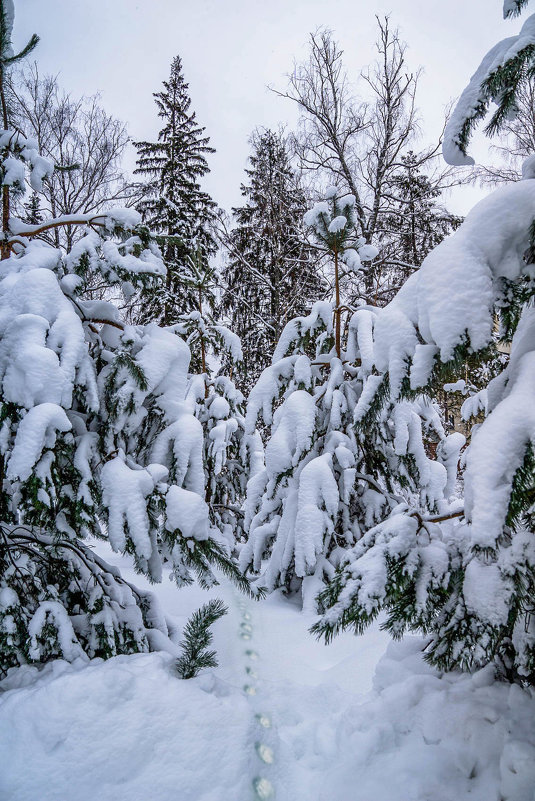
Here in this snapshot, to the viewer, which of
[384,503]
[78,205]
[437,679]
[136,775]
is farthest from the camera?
[78,205]

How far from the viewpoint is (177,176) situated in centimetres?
1219

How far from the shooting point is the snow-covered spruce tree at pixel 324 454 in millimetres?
3527

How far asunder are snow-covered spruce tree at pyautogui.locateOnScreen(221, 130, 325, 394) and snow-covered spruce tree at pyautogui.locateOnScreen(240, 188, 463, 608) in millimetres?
6089

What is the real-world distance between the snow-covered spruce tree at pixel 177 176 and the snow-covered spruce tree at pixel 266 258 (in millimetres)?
1095

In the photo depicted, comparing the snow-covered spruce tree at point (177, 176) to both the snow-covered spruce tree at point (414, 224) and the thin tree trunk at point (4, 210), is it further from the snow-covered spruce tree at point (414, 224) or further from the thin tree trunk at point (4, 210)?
the thin tree trunk at point (4, 210)

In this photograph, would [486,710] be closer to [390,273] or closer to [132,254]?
[132,254]

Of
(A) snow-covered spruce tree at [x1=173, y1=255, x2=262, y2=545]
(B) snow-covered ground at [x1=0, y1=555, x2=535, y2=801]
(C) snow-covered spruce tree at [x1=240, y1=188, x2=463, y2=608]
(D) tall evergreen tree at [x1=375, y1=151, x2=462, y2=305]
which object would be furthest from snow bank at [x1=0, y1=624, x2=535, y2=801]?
(D) tall evergreen tree at [x1=375, y1=151, x2=462, y2=305]

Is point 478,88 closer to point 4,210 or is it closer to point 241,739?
point 4,210

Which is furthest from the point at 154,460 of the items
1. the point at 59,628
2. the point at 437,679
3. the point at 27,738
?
the point at 437,679

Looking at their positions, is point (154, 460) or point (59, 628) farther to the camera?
point (154, 460)

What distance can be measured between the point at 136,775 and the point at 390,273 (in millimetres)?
11365

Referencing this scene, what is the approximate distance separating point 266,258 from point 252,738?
37.1 feet

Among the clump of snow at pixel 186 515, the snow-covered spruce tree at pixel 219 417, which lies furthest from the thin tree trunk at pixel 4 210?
the snow-covered spruce tree at pixel 219 417

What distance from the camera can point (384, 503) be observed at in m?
4.02
